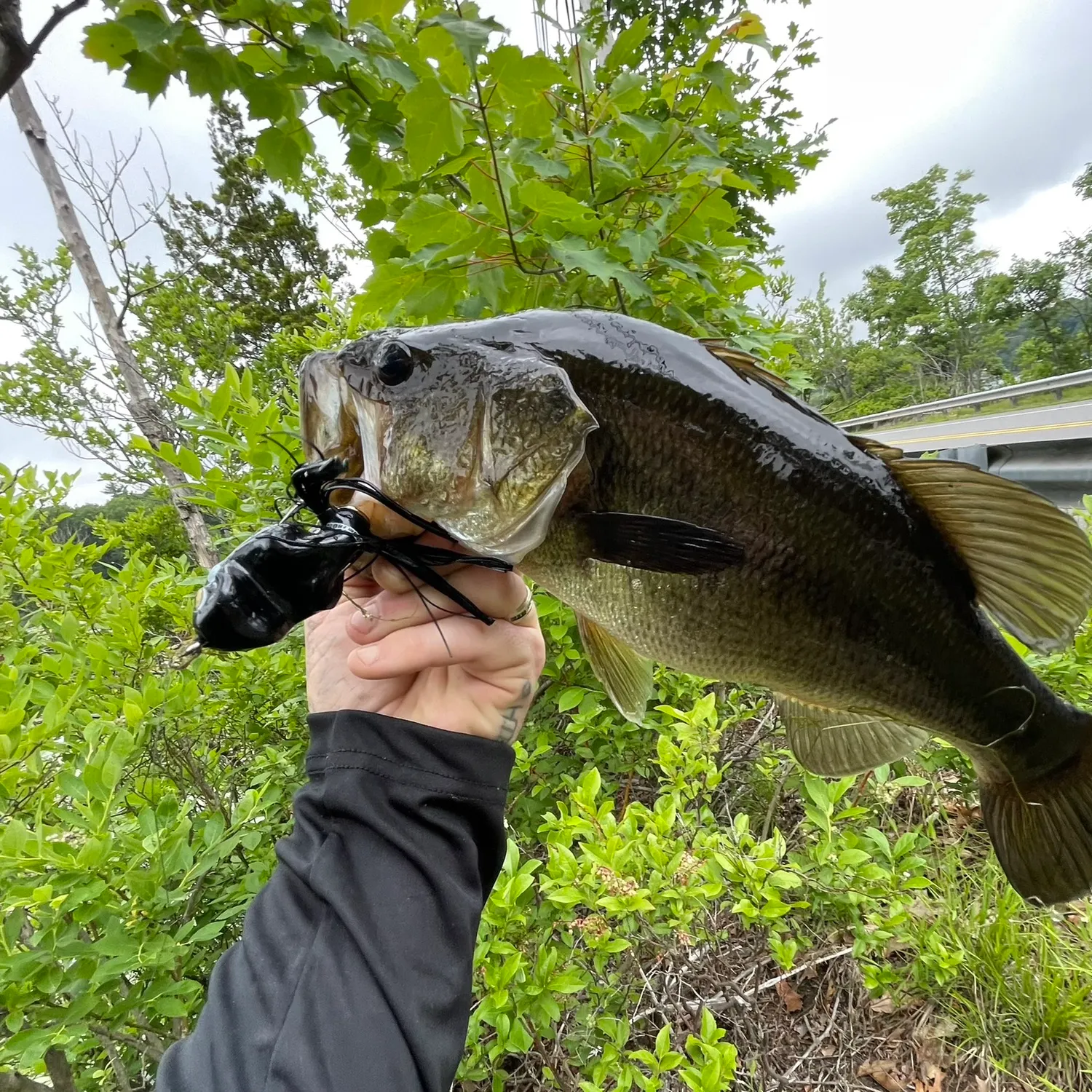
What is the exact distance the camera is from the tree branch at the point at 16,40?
201cm

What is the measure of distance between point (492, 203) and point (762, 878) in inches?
80.7

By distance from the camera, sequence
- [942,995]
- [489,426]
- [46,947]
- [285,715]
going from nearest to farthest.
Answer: [489,426] → [46,947] → [942,995] → [285,715]

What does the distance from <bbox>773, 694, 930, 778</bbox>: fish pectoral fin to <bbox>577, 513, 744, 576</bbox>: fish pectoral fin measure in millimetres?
463

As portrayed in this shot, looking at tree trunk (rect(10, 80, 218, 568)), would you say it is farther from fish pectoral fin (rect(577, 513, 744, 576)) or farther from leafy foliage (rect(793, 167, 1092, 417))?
leafy foliage (rect(793, 167, 1092, 417))

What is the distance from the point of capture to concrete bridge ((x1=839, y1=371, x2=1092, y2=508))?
755 cm

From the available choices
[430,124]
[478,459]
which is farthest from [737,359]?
[430,124]

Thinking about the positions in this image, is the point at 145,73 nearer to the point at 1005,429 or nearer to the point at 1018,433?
the point at 1018,433

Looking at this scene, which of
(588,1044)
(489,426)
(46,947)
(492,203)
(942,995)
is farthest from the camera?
(942,995)

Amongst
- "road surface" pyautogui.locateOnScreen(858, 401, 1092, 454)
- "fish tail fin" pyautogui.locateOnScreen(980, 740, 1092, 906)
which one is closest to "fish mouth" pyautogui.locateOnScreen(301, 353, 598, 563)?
"fish tail fin" pyautogui.locateOnScreen(980, 740, 1092, 906)

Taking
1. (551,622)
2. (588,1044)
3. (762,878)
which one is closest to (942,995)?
(762,878)

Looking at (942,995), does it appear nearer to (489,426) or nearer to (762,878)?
(762,878)

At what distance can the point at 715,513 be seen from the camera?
1.17 m

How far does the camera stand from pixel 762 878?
5.73 feet

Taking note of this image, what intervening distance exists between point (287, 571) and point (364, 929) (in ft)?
1.83
